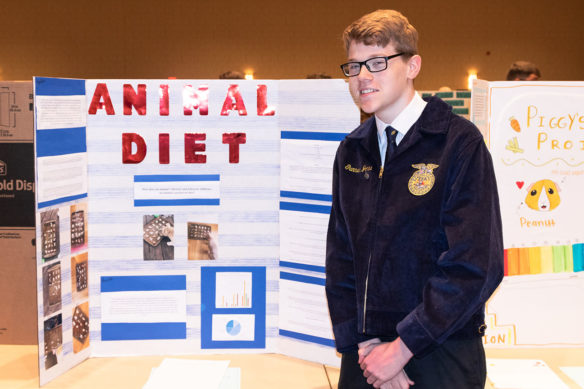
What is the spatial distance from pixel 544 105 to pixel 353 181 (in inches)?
27.5

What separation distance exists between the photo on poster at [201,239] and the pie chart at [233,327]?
0.70 ft

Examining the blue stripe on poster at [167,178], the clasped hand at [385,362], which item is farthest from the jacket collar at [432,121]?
the blue stripe on poster at [167,178]

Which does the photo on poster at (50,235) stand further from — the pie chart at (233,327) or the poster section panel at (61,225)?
the pie chart at (233,327)

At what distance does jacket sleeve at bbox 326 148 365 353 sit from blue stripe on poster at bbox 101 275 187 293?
513 mm

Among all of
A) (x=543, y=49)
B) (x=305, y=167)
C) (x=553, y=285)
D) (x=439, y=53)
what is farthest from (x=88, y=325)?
(x=543, y=49)

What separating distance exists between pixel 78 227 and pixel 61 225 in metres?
0.07

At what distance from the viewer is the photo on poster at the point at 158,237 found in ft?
5.59

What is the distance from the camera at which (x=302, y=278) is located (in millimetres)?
1683

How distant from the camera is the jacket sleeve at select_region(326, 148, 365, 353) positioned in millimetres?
1352

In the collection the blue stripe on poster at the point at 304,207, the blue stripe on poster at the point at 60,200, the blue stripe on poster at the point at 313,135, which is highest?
the blue stripe on poster at the point at 313,135

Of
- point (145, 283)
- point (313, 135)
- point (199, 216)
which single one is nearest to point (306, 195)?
point (313, 135)

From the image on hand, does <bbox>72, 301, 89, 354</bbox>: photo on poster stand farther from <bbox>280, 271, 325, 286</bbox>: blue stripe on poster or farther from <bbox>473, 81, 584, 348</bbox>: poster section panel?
<bbox>473, 81, 584, 348</bbox>: poster section panel

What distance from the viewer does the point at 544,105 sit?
1.67 m

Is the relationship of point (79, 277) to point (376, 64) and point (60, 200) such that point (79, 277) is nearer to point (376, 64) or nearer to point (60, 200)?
point (60, 200)
